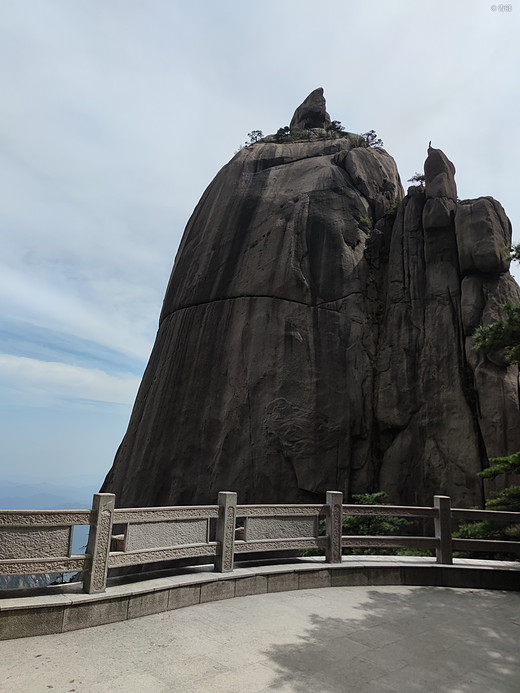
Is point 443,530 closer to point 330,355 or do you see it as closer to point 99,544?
point 99,544

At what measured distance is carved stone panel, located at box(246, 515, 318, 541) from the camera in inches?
258

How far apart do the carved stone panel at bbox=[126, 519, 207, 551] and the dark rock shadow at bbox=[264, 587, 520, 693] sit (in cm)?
178

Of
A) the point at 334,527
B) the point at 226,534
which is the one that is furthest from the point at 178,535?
the point at 334,527

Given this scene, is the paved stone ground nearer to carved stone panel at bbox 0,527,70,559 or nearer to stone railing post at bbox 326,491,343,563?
carved stone panel at bbox 0,527,70,559

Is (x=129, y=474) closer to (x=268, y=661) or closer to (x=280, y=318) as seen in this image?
(x=280, y=318)

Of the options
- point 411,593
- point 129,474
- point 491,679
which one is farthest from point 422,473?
point 491,679

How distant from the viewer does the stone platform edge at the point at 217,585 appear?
4.42m

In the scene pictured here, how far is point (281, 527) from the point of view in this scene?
6.83 m

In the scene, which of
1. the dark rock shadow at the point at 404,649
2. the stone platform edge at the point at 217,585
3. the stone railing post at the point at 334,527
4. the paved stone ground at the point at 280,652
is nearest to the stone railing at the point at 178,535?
the stone railing post at the point at 334,527

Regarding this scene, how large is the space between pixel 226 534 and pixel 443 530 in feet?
12.8

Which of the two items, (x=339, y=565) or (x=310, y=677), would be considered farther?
(x=339, y=565)

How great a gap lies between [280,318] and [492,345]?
9569mm

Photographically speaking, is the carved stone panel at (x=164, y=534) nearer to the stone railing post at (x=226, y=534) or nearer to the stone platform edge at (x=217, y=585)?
the stone railing post at (x=226, y=534)

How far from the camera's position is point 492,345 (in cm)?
817
